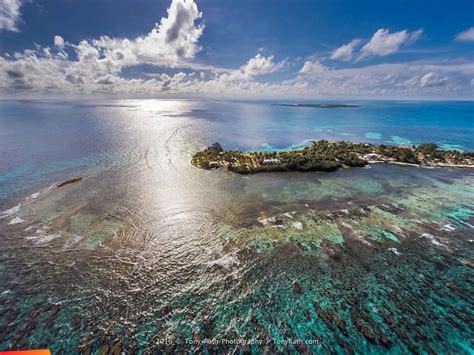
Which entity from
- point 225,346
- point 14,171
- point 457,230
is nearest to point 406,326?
point 225,346

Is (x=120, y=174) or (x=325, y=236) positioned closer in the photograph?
(x=325, y=236)

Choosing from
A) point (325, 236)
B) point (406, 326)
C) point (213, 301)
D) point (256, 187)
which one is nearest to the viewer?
point (406, 326)

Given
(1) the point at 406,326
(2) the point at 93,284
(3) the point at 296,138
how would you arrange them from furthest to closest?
(3) the point at 296,138 → (2) the point at 93,284 → (1) the point at 406,326

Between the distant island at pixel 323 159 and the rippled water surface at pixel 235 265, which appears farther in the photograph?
the distant island at pixel 323 159

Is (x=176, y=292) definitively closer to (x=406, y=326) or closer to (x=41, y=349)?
(x=41, y=349)
